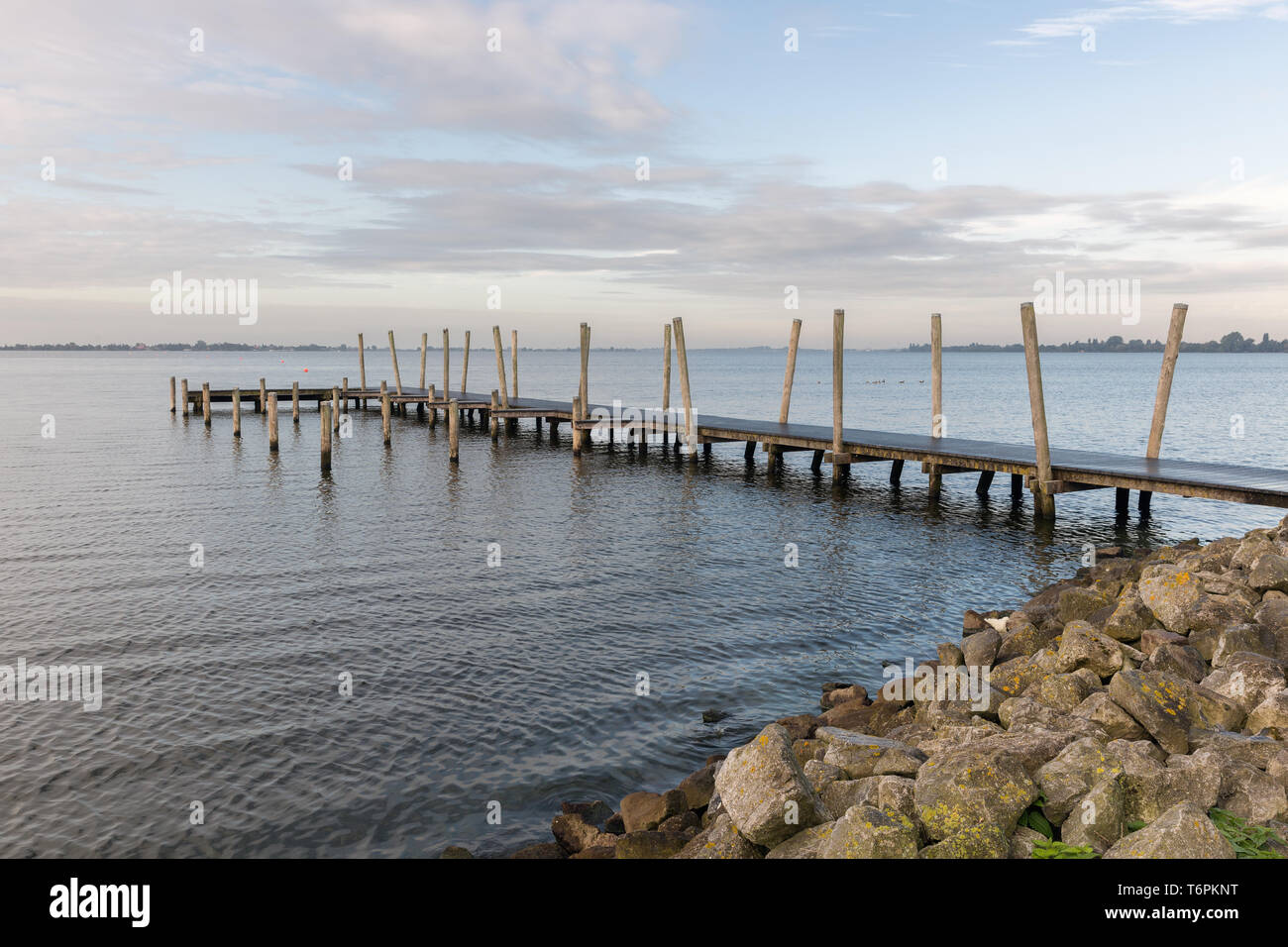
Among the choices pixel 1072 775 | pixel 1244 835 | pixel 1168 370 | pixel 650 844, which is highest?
pixel 1168 370

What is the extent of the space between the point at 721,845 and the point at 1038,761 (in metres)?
2.48

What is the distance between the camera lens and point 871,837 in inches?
208

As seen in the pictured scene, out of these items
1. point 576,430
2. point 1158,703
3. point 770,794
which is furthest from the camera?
point 576,430

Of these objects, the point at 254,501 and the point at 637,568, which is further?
the point at 254,501

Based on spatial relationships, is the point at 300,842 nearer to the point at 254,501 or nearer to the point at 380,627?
the point at 380,627

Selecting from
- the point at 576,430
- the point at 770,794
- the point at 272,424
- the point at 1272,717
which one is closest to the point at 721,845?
the point at 770,794

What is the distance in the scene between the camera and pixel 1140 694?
7113 mm

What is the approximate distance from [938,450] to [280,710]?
60.6ft

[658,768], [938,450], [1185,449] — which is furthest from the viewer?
[1185,449]

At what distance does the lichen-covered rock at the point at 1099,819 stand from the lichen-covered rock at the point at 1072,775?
0.08 metres

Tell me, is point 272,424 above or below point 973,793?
above

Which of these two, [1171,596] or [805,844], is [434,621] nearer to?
[805,844]
